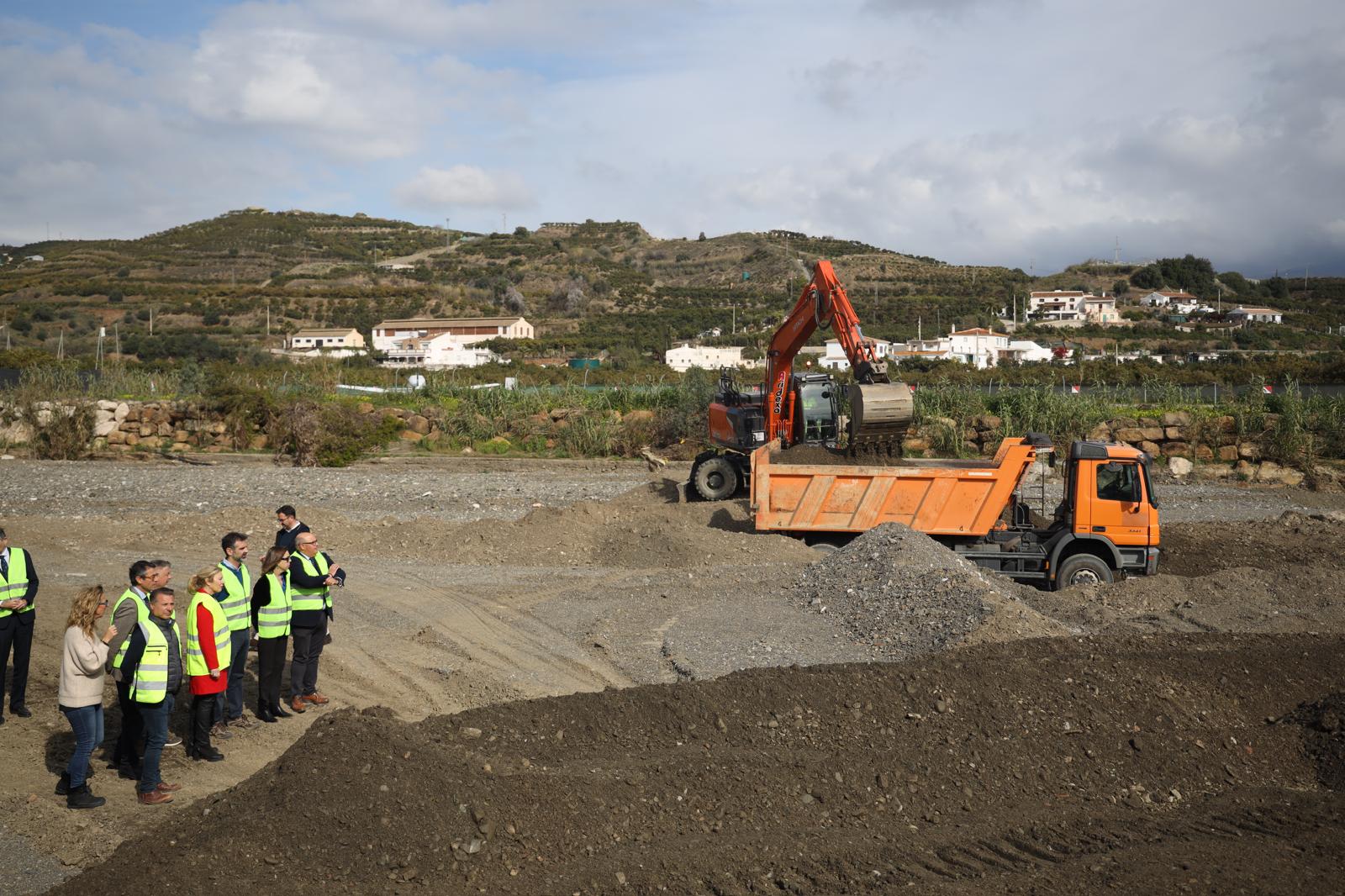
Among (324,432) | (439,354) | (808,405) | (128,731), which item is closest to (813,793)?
(128,731)

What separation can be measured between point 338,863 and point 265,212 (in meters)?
138

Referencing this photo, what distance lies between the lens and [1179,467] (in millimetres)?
23422

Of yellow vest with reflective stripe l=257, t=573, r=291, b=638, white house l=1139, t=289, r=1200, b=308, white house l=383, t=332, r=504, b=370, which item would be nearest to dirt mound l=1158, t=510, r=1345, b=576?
yellow vest with reflective stripe l=257, t=573, r=291, b=638

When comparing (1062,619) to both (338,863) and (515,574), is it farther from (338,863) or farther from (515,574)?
(338,863)

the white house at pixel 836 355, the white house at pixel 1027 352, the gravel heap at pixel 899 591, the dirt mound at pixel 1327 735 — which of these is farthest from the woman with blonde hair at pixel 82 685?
the white house at pixel 1027 352

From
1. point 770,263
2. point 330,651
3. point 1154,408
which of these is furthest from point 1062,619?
point 770,263

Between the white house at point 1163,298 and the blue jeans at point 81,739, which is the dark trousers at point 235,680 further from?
the white house at point 1163,298

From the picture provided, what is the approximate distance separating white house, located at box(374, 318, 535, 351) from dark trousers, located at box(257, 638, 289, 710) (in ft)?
185

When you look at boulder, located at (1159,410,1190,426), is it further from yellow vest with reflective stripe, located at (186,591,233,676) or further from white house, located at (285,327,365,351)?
white house, located at (285,327,365,351)

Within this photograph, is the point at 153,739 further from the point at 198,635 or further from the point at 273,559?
the point at 273,559

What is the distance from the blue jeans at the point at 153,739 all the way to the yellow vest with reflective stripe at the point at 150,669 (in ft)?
0.21

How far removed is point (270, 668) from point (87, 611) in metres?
1.79

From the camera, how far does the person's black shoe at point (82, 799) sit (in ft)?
21.3

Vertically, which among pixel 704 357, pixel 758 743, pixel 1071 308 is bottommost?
pixel 758 743
